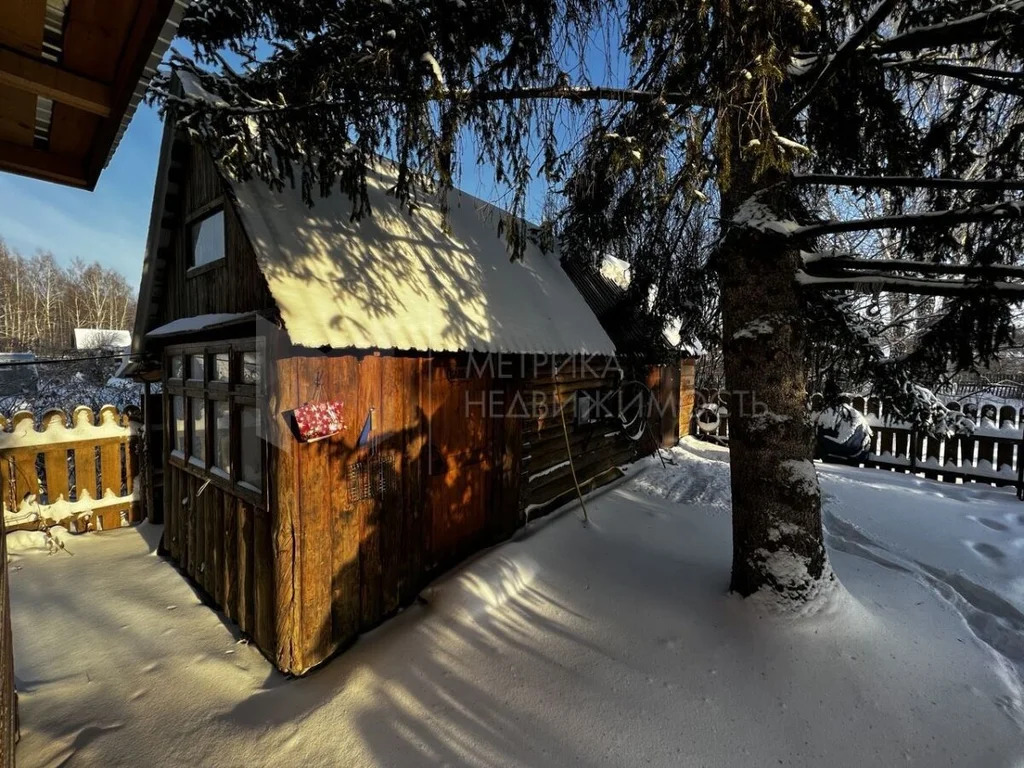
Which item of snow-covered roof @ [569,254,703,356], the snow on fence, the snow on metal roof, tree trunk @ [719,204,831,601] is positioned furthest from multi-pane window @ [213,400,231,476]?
snow-covered roof @ [569,254,703,356]

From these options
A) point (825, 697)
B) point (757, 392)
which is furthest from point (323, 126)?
point (825, 697)

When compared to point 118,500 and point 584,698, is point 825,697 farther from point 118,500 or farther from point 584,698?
point 118,500

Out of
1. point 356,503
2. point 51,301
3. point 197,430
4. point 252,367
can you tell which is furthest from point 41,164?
point 51,301

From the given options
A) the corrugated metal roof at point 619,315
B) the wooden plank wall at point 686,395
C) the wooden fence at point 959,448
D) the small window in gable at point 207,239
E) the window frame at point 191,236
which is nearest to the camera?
the window frame at point 191,236

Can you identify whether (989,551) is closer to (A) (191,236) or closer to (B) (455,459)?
(B) (455,459)

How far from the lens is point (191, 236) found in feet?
15.4

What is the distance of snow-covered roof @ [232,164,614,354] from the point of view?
3467mm

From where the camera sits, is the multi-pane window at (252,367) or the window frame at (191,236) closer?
the multi-pane window at (252,367)

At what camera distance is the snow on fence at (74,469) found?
18.6ft

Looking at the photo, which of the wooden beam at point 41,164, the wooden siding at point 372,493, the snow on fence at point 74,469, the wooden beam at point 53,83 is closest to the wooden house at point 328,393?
the wooden siding at point 372,493

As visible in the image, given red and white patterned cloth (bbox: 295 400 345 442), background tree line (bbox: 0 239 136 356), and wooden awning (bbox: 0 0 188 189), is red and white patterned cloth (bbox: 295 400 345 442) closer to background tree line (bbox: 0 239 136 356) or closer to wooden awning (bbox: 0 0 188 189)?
wooden awning (bbox: 0 0 188 189)

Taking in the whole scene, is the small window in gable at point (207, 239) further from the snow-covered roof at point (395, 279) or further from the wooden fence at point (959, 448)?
the wooden fence at point (959, 448)

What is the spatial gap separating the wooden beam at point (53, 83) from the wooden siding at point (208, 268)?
3.85 feet

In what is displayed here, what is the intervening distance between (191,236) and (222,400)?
→ 196cm
